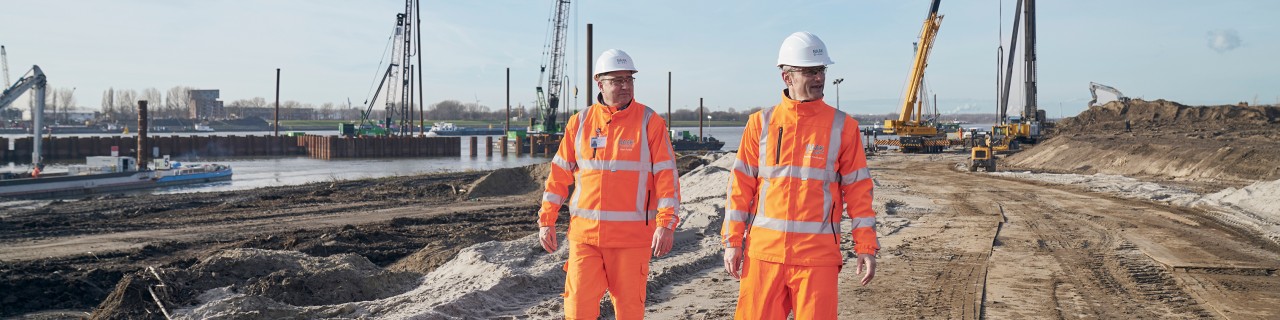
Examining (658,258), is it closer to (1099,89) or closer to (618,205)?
(618,205)

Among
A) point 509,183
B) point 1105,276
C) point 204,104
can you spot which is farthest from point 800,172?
point 204,104

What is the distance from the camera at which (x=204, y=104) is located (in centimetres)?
16062

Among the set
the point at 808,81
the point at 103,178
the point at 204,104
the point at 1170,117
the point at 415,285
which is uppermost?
the point at 204,104

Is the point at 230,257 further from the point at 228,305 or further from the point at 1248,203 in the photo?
the point at 1248,203

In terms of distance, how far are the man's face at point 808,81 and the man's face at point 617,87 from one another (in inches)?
35.4

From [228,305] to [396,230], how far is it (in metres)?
7.27

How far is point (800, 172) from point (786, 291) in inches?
19.7

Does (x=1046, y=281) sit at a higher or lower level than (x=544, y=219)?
lower

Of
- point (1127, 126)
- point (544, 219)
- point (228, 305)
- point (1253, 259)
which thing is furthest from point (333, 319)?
point (1127, 126)

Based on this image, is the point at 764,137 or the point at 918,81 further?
the point at 918,81

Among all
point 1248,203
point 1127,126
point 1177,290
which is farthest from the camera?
point 1127,126

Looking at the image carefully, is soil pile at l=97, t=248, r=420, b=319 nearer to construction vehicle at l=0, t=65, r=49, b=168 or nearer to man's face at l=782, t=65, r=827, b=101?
man's face at l=782, t=65, r=827, b=101

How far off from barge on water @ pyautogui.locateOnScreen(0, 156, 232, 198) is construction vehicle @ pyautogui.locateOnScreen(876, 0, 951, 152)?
93.3ft

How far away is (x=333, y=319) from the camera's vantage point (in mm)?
6078
